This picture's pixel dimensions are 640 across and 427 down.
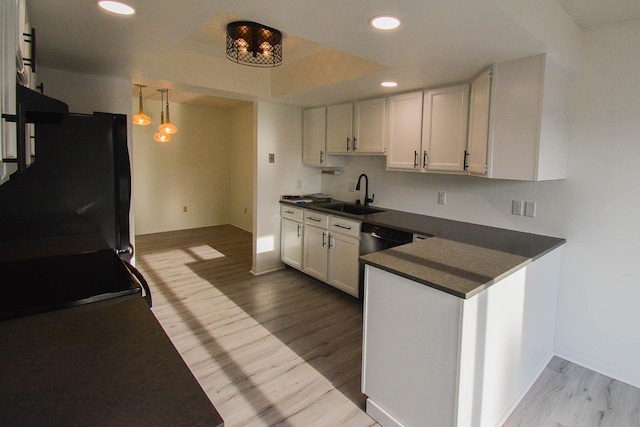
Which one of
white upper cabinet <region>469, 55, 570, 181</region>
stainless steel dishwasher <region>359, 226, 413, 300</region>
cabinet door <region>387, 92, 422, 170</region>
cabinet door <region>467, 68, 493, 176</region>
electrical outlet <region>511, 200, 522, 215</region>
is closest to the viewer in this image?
white upper cabinet <region>469, 55, 570, 181</region>

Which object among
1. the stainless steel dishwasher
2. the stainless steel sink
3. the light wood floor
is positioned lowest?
the light wood floor

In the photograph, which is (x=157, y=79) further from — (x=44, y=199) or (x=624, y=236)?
(x=624, y=236)

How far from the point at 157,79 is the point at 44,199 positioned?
1537 mm

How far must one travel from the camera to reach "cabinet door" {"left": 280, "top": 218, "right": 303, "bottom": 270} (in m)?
4.33

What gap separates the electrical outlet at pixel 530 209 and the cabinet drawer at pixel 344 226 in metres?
1.44

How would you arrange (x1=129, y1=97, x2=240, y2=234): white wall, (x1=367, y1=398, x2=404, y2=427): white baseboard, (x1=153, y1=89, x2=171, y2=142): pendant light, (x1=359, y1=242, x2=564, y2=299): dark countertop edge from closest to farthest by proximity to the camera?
(x1=359, y1=242, x2=564, y2=299): dark countertop edge < (x1=367, y1=398, x2=404, y2=427): white baseboard < (x1=153, y1=89, x2=171, y2=142): pendant light < (x1=129, y1=97, x2=240, y2=234): white wall

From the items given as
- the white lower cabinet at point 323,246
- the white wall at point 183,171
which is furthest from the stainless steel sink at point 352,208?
the white wall at point 183,171

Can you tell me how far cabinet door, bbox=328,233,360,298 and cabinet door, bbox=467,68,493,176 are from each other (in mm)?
1333

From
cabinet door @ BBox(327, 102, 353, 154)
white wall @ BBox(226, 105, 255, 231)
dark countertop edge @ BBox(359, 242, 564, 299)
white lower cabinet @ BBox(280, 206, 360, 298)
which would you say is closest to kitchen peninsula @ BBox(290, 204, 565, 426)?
dark countertop edge @ BBox(359, 242, 564, 299)

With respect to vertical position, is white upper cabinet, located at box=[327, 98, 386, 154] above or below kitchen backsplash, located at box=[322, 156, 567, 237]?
above

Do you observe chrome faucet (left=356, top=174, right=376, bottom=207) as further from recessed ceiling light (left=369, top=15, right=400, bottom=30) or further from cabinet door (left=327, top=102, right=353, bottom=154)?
recessed ceiling light (left=369, top=15, right=400, bottom=30)

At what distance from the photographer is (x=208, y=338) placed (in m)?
2.91

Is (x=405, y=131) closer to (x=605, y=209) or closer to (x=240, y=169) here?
(x=605, y=209)

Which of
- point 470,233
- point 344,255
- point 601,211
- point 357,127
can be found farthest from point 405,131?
point 601,211
